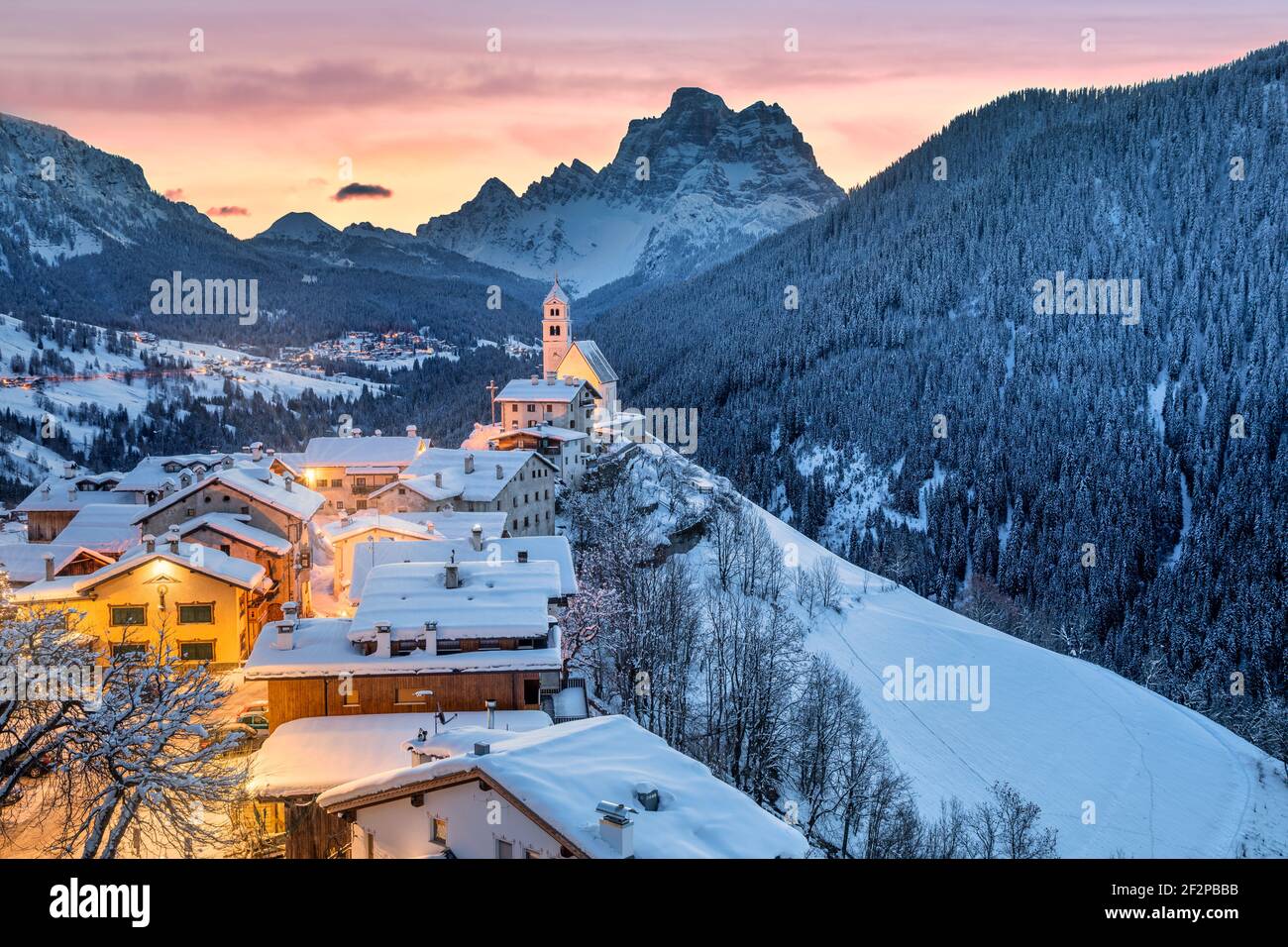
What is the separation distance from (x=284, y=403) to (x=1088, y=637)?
136851 mm

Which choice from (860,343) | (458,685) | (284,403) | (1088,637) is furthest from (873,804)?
(284,403)

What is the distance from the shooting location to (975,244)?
7338 inches

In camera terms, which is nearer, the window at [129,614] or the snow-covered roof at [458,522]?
the window at [129,614]

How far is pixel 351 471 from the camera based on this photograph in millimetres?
60969

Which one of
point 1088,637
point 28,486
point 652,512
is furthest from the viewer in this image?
point 28,486

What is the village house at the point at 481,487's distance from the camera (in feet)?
172

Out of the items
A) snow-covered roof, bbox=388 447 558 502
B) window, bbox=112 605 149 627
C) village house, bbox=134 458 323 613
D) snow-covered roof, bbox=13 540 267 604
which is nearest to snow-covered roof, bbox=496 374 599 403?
snow-covered roof, bbox=388 447 558 502

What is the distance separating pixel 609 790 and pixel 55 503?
56670 millimetres

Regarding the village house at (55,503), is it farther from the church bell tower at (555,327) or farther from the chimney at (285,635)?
the church bell tower at (555,327)

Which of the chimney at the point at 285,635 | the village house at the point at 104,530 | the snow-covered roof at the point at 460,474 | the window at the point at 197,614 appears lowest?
the window at the point at 197,614

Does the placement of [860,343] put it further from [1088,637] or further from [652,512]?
[652,512]

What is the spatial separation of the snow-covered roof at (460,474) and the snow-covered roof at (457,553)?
36.8 feet

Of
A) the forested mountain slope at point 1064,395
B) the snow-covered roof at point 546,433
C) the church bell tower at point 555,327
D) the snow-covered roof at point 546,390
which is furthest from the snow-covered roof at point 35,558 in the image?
the forested mountain slope at point 1064,395

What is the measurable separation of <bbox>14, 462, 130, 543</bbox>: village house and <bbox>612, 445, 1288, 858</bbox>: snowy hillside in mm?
32253
